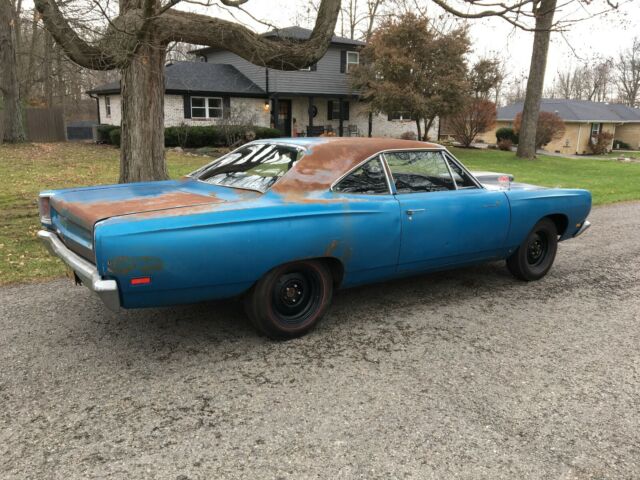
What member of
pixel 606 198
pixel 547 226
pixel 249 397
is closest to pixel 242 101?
pixel 606 198

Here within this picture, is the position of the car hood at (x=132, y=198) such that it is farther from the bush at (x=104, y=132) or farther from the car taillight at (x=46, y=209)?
the bush at (x=104, y=132)

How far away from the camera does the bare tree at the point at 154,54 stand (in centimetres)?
788

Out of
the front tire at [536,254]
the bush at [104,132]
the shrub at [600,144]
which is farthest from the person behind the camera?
the shrub at [600,144]

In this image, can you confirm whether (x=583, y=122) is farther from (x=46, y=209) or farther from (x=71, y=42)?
(x=46, y=209)

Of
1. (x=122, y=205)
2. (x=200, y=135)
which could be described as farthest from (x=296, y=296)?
(x=200, y=135)

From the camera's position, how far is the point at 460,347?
3906 millimetres

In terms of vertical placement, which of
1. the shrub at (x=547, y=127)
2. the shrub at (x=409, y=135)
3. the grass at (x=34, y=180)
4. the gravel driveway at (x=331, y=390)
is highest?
the shrub at (x=547, y=127)

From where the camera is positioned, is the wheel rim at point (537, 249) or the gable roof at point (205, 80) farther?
the gable roof at point (205, 80)

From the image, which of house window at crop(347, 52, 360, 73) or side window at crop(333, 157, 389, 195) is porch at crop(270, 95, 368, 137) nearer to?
house window at crop(347, 52, 360, 73)


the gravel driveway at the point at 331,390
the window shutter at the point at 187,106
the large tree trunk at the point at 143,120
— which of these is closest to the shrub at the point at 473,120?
the window shutter at the point at 187,106

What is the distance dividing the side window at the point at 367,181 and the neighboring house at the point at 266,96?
67.9 ft

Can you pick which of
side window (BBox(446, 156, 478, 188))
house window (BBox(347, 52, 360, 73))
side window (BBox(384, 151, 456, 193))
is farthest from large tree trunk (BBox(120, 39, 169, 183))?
house window (BBox(347, 52, 360, 73))

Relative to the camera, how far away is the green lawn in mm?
13578

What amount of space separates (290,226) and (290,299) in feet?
1.96
